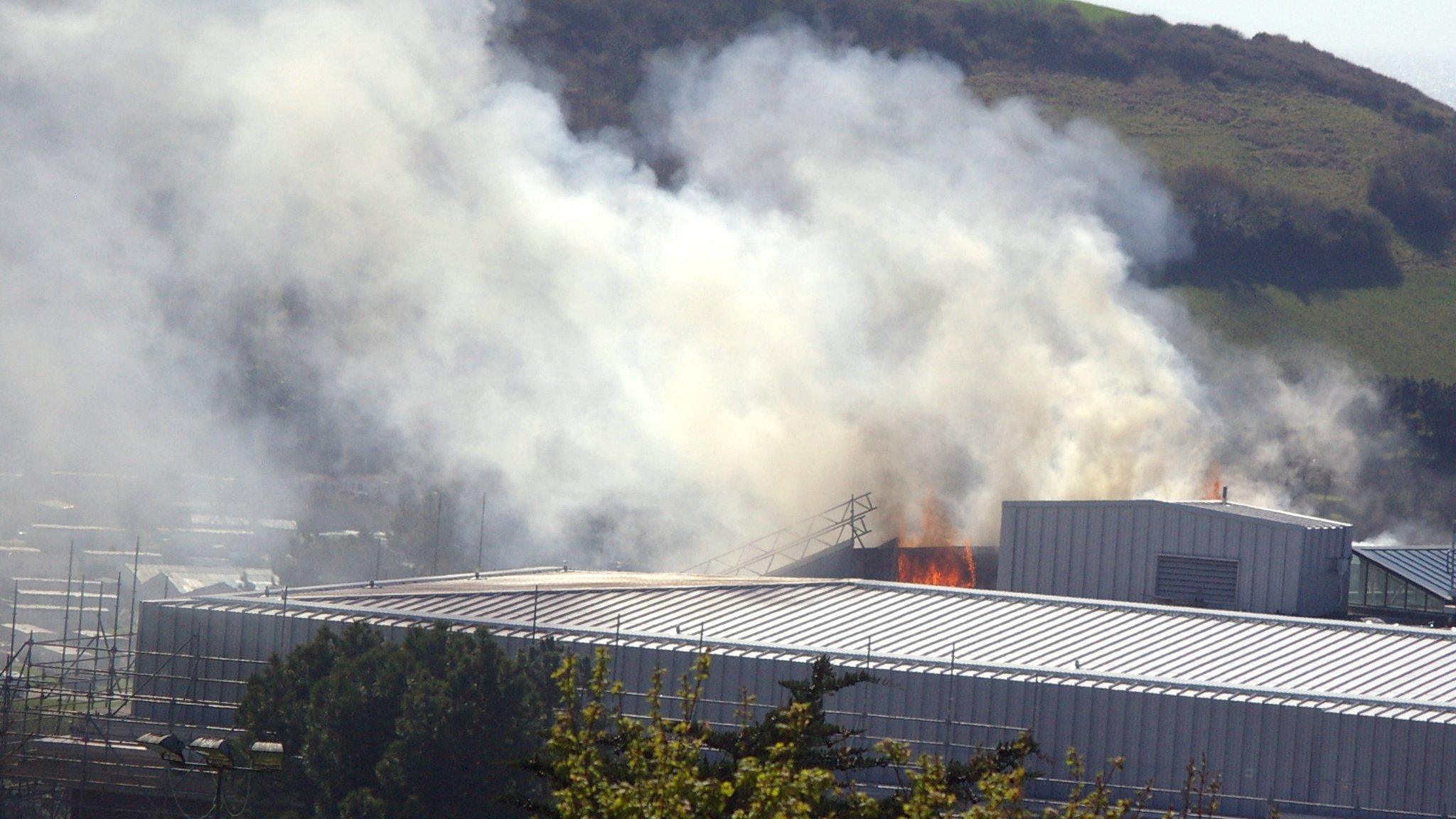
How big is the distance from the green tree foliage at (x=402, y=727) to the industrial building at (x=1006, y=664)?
3.34 m

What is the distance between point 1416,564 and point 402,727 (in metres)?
27.8

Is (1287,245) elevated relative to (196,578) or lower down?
elevated

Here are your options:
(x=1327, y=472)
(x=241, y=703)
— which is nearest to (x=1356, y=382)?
(x=1327, y=472)

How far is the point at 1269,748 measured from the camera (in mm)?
36312

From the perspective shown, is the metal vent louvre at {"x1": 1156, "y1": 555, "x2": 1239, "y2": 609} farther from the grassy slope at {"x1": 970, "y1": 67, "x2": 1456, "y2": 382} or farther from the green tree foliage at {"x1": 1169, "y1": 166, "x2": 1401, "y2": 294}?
the green tree foliage at {"x1": 1169, "y1": 166, "x2": 1401, "y2": 294}

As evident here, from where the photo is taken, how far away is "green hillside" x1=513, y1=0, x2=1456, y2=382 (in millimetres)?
140375

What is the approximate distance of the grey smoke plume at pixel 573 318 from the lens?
85.1m

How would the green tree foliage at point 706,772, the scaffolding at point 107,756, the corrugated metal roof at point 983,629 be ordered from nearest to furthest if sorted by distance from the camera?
the green tree foliage at point 706,772 → the scaffolding at point 107,756 → the corrugated metal roof at point 983,629

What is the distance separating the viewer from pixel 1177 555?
4834cm

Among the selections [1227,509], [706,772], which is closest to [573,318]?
[1227,509]

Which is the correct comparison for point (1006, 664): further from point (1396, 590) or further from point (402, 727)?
point (1396, 590)

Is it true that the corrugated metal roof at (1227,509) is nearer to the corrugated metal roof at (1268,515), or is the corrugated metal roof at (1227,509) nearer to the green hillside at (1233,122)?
the corrugated metal roof at (1268,515)

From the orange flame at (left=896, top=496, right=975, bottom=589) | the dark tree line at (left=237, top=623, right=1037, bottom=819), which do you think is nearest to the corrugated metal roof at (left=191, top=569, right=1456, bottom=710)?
the dark tree line at (left=237, top=623, right=1037, bottom=819)

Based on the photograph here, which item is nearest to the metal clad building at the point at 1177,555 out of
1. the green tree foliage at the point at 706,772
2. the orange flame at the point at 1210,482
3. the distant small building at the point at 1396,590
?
the distant small building at the point at 1396,590
